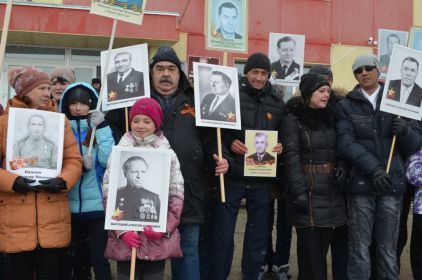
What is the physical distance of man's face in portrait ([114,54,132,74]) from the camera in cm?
419

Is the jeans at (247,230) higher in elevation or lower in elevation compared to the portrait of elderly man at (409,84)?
lower

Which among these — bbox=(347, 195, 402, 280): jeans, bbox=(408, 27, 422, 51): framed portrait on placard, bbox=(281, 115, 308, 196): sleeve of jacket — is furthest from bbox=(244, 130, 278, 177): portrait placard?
bbox=(408, 27, 422, 51): framed portrait on placard

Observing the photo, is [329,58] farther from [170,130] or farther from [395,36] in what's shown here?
[170,130]

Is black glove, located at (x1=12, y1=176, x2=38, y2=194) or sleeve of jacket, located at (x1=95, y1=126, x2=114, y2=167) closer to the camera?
black glove, located at (x1=12, y1=176, x2=38, y2=194)

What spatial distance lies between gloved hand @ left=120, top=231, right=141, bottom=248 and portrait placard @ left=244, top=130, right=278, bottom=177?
4.49ft

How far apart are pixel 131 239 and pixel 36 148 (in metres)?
0.92

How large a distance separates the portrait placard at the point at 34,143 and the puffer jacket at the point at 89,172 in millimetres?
395

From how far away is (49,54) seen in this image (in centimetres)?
1245

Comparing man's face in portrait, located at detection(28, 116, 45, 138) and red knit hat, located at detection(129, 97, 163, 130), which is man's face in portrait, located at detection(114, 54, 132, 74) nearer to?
red knit hat, located at detection(129, 97, 163, 130)

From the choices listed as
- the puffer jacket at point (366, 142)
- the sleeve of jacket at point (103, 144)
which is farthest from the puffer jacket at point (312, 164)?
the sleeve of jacket at point (103, 144)

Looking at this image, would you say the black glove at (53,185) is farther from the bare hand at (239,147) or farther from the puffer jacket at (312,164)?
the puffer jacket at (312,164)

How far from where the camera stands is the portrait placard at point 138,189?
10.6 feet

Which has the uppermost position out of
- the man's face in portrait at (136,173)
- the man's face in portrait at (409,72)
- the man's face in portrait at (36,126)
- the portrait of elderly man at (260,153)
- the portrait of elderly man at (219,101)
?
Result: the man's face in portrait at (409,72)

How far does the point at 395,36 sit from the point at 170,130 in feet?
13.3
